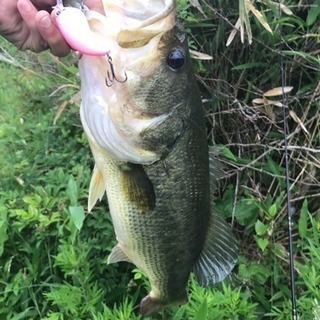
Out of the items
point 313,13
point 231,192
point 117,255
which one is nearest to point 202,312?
point 117,255

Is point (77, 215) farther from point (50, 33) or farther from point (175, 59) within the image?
point (175, 59)

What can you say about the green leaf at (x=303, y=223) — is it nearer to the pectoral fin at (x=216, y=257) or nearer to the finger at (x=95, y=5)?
the pectoral fin at (x=216, y=257)

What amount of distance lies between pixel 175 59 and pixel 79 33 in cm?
32

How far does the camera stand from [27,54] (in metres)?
4.35

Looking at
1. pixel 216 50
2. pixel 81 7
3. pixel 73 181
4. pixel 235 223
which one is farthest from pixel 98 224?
pixel 81 7

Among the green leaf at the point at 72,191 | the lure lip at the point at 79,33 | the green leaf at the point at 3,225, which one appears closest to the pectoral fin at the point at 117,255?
the lure lip at the point at 79,33

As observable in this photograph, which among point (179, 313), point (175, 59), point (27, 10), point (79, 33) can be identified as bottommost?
point (179, 313)

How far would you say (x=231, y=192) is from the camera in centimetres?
322

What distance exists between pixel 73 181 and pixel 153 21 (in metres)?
1.62

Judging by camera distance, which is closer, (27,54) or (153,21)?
(153,21)

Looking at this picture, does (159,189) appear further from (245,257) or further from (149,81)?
(245,257)

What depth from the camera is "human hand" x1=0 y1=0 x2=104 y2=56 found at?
186 cm

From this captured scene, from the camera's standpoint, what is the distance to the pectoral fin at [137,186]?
1.89m

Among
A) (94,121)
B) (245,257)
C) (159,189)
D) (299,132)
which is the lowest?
(245,257)
